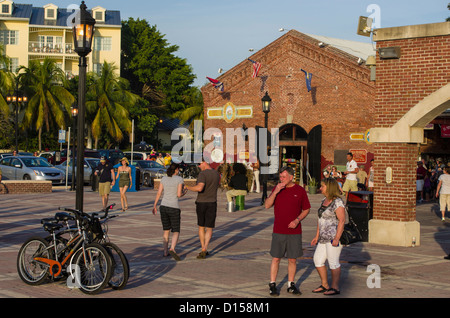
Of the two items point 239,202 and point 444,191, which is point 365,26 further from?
point 239,202

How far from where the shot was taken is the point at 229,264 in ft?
38.8

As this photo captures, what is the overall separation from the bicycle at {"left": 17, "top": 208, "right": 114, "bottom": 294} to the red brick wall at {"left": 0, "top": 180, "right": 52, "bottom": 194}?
19303mm

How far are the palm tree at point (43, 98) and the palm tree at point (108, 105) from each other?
252 centimetres

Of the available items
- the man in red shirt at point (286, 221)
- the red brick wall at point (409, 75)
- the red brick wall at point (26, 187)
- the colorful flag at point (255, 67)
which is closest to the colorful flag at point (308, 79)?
the colorful flag at point (255, 67)

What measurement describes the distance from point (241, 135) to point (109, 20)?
37.5m

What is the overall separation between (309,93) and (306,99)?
15.1 inches

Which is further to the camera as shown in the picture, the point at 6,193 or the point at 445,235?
the point at 6,193

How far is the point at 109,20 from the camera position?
71.1 metres

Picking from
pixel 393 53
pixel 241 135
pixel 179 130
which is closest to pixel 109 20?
pixel 179 130

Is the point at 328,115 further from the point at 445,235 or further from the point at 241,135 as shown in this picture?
the point at 445,235

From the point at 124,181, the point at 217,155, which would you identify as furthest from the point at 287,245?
the point at 217,155

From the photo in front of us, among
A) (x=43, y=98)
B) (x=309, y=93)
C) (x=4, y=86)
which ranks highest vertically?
(x=4, y=86)

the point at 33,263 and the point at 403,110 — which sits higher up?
the point at 403,110
